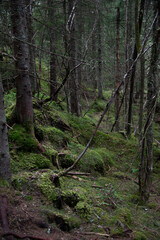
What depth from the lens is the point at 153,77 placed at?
183 inches

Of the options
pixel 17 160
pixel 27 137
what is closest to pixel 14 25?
pixel 27 137

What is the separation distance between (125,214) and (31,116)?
3.04m

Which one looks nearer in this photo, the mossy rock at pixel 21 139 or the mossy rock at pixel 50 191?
the mossy rock at pixel 50 191

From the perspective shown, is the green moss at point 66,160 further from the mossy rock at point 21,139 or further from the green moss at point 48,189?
the green moss at point 48,189

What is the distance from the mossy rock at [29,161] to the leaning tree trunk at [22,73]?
0.63 metres

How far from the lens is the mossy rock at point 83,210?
3.48m

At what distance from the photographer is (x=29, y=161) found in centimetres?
421

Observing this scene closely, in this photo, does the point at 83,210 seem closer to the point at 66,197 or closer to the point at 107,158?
the point at 66,197

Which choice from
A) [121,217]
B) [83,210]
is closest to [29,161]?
[83,210]

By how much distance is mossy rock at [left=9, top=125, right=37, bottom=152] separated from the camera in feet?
14.5

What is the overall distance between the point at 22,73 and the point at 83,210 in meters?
3.17

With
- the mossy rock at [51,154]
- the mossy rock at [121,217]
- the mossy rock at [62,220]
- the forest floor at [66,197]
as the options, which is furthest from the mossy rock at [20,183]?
the mossy rock at [121,217]

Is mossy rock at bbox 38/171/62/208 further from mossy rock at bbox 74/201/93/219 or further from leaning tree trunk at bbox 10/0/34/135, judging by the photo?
leaning tree trunk at bbox 10/0/34/135

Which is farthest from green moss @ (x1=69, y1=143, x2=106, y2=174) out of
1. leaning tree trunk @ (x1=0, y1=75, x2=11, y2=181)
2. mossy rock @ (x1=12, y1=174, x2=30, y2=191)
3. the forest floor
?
leaning tree trunk @ (x1=0, y1=75, x2=11, y2=181)
